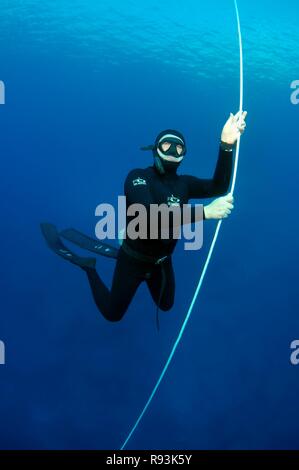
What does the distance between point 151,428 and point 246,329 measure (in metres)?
1.60

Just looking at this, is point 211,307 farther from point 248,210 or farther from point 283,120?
point 283,120

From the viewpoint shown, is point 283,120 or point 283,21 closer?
point 283,120

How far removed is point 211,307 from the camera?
17.2ft

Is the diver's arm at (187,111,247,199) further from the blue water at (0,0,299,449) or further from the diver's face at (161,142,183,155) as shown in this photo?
the blue water at (0,0,299,449)

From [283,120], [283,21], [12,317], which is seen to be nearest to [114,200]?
[12,317]

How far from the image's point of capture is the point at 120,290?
300cm

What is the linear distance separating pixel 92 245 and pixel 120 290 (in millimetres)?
615

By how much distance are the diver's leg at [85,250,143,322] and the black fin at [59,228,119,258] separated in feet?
0.85

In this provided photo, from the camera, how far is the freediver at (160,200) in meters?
2.36

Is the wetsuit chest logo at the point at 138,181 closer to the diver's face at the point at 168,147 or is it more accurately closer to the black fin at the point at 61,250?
the diver's face at the point at 168,147

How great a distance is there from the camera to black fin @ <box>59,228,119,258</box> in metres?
3.33

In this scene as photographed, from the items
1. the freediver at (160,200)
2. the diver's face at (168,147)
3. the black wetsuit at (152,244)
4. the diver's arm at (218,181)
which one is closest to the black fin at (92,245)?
the freediver at (160,200)

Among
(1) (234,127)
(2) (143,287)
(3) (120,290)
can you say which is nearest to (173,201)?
(1) (234,127)

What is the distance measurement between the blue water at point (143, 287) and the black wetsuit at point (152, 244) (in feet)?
5.38
